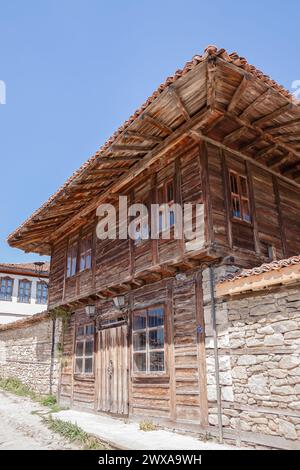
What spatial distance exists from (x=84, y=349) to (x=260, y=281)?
698cm

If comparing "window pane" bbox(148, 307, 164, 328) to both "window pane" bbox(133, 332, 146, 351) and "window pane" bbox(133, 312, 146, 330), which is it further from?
"window pane" bbox(133, 332, 146, 351)

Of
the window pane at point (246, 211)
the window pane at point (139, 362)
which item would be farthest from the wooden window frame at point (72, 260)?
the window pane at point (246, 211)

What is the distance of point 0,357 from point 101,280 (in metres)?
10.9

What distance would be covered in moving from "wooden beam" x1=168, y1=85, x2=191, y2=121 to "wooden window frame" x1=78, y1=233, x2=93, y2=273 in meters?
5.41

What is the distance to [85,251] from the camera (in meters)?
11.6

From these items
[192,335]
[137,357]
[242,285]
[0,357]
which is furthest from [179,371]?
[0,357]

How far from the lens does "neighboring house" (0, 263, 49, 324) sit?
23875 millimetres

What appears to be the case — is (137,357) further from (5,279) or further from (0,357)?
(5,279)

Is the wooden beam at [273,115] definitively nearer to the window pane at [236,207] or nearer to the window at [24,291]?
the window pane at [236,207]

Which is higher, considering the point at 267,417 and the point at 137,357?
the point at 137,357

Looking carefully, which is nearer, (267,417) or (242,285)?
(267,417)

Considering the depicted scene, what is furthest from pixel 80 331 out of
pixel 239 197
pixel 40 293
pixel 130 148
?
pixel 40 293

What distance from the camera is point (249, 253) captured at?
24.9ft

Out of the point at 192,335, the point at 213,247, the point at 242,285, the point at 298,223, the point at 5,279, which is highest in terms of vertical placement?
the point at 5,279
